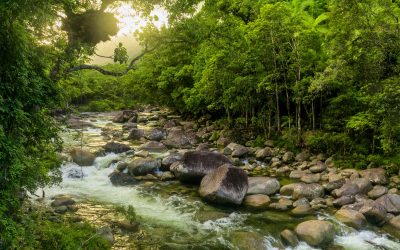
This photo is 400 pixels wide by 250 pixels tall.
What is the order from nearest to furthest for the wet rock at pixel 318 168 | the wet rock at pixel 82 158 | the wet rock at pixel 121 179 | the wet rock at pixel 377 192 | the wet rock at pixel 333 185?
the wet rock at pixel 377 192
the wet rock at pixel 333 185
the wet rock at pixel 121 179
the wet rock at pixel 318 168
the wet rock at pixel 82 158

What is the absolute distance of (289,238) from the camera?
11938 mm

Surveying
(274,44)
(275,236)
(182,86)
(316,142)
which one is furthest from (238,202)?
(182,86)

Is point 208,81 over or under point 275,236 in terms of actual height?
over

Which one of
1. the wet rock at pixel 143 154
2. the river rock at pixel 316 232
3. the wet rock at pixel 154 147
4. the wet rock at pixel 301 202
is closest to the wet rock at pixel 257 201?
the wet rock at pixel 301 202

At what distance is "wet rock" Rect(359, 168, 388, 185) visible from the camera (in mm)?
17591

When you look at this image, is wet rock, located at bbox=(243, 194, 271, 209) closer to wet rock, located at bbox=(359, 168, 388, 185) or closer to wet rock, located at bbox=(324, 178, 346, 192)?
wet rock, located at bbox=(324, 178, 346, 192)

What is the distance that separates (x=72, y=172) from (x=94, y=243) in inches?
420

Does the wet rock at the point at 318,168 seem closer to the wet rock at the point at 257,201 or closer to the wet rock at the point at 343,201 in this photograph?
the wet rock at the point at 343,201

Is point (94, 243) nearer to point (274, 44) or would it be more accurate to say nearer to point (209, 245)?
point (209, 245)

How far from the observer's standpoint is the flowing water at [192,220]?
11.9 metres

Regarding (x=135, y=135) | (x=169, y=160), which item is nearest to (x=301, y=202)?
(x=169, y=160)

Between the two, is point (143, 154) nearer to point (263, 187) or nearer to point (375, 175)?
point (263, 187)

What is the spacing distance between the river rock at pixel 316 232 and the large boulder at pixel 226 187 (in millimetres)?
3337

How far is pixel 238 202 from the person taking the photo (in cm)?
1520
